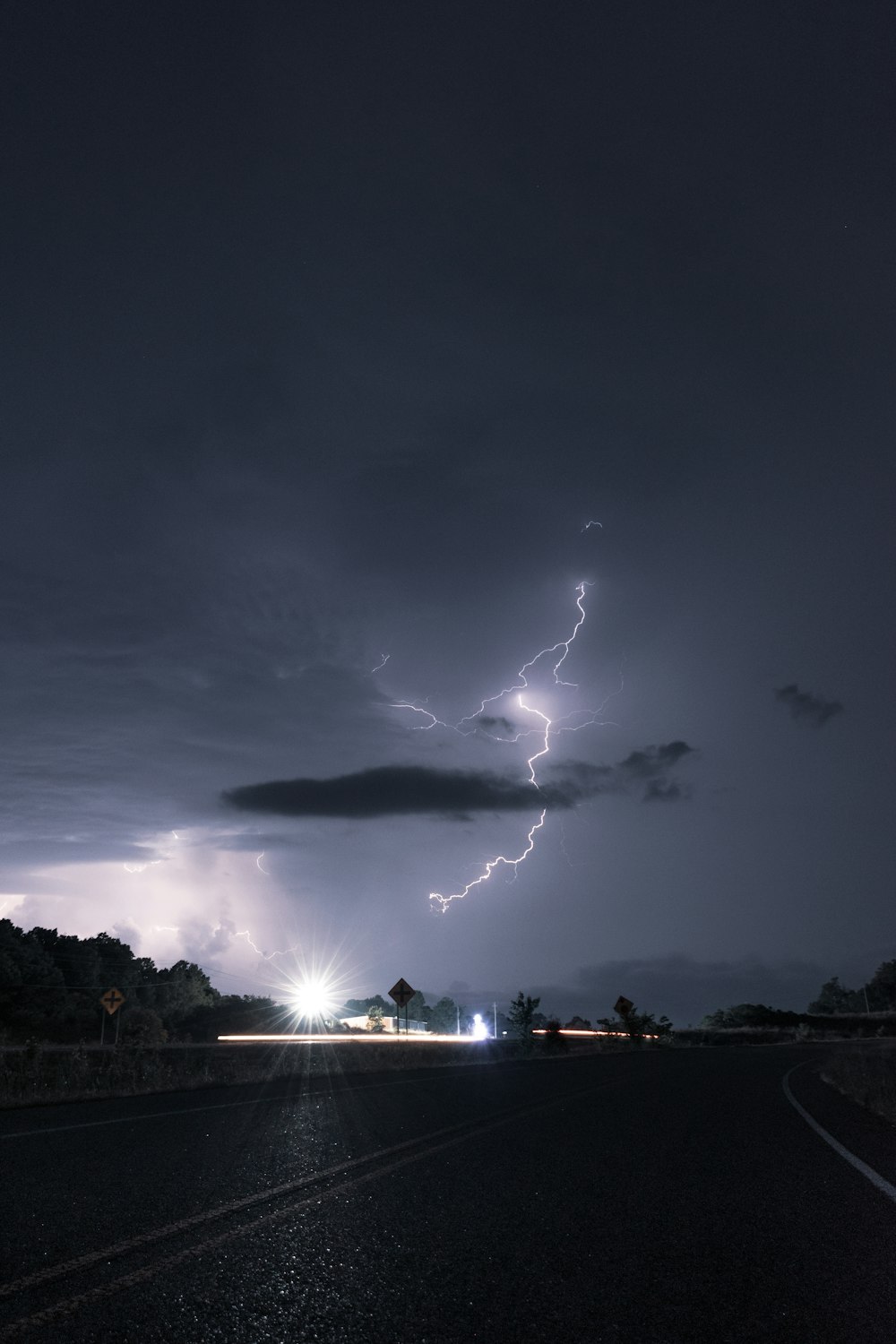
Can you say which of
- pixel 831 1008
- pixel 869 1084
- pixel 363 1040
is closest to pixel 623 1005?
pixel 363 1040

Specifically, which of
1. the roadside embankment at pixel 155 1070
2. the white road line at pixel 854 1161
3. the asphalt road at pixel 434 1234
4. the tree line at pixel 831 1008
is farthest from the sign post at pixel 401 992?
the tree line at pixel 831 1008

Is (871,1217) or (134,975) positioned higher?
(134,975)

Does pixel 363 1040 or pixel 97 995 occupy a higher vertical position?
pixel 97 995

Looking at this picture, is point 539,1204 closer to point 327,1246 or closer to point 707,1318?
point 327,1246

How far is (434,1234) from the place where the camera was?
5.08 meters

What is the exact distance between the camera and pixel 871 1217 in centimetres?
598

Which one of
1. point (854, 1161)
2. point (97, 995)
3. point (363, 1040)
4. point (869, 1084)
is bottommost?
point (854, 1161)

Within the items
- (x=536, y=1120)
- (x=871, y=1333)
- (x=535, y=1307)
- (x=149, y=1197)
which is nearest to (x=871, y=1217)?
(x=871, y=1333)

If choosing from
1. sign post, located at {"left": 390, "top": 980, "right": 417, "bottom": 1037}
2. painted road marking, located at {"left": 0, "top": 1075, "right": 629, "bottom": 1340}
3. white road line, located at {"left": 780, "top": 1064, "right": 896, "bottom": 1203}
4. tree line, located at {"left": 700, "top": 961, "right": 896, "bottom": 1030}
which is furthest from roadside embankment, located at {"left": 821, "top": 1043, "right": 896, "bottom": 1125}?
tree line, located at {"left": 700, "top": 961, "right": 896, "bottom": 1030}

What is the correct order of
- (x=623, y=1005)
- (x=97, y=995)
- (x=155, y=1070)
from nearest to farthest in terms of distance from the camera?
(x=155, y=1070)
(x=623, y=1005)
(x=97, y=995)

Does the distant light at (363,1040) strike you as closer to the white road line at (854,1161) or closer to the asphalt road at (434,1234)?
the white road line at (854,1161)

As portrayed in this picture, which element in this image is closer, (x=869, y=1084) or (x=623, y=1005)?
(x=869, y=1084)

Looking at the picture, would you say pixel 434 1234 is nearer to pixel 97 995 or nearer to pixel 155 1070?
pixel 155 1070

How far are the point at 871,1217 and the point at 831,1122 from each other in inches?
293
